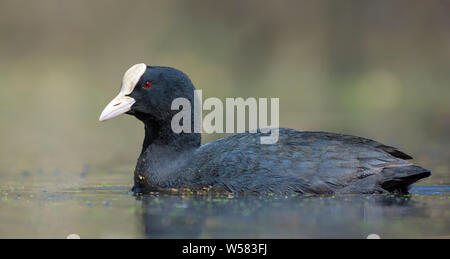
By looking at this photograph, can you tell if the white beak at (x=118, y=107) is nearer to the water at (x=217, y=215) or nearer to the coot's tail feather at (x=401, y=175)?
the water at (x=217, y=215)

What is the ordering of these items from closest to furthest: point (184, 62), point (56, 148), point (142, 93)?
point (142, 93)
point (56, 148)
point (184, 62)

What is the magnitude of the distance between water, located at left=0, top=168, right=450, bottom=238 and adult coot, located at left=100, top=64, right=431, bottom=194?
0.55ft

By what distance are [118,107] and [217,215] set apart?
6.59 ft

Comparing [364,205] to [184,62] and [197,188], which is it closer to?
[197,188]

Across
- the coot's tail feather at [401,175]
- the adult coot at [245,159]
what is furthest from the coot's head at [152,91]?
the coot's tail feather at [401,175]

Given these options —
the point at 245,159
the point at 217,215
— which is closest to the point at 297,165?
the point at 245,159

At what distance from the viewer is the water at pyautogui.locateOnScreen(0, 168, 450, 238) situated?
19.9 ft

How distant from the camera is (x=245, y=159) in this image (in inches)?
307

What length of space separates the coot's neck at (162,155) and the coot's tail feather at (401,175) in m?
2.10

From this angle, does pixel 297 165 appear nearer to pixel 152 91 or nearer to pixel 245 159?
pixel 245 159

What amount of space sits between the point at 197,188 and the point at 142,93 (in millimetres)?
1240

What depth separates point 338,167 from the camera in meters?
7.63

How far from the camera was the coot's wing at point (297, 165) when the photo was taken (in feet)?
25.0

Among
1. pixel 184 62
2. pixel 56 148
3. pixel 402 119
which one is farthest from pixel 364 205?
pixel 184 62
